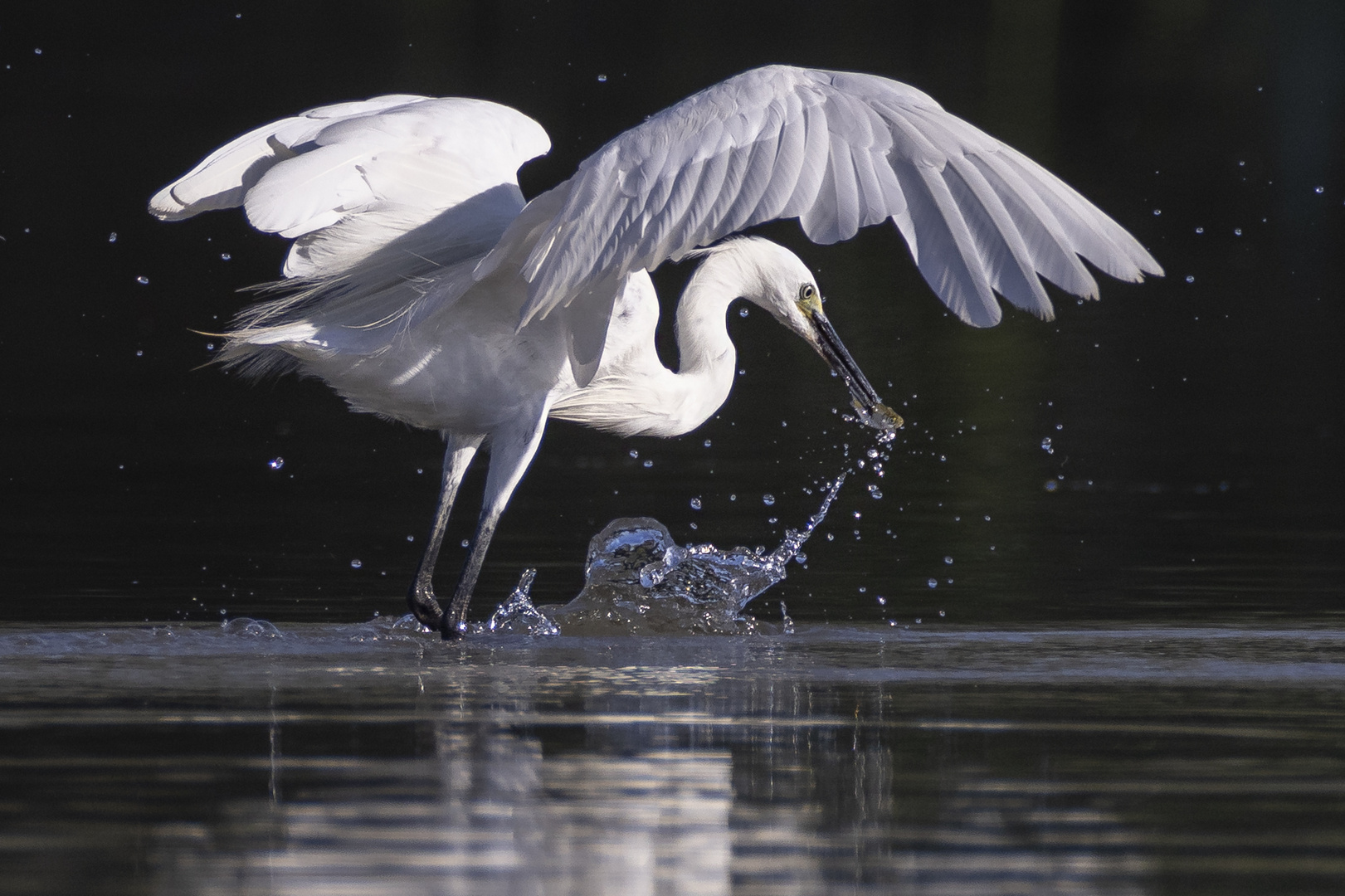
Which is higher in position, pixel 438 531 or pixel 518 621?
pixel 438 531

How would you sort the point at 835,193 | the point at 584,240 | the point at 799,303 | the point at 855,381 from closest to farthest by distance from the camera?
1. the point at 835,193
2. the point at 584,240
3. the point at 799,303
4. the point at 855,381

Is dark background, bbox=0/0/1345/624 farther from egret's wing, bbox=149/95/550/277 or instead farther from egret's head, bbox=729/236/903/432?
egret's wing, bbox=149/95/550/277

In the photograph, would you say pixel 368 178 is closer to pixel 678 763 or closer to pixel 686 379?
pixel 686 379

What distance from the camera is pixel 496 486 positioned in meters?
8.29

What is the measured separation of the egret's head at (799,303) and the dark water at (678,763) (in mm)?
1643

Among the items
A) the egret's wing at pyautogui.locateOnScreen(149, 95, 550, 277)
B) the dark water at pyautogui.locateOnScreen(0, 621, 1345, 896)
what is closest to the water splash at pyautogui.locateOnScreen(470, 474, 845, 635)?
the dark water at pyautogui.locateOnScreen(0, 621, 1345, 896)

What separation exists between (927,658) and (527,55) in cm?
2269

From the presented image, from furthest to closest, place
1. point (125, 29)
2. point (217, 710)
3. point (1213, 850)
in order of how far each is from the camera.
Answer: point (125, 29) < point (217, 710) < point (1213, 850)

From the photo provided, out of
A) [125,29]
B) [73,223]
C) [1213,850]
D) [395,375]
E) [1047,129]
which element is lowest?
[1213,850]

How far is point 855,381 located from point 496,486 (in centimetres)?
179

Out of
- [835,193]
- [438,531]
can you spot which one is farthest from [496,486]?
[835,193]

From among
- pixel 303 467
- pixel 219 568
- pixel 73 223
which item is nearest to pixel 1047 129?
pixel 73 223

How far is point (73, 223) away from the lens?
20.4 metres

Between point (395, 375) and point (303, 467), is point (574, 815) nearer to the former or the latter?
point (395, 375)
